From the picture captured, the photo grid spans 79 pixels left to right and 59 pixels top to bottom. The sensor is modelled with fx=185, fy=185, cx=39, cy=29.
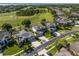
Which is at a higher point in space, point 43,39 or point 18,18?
point 18,18

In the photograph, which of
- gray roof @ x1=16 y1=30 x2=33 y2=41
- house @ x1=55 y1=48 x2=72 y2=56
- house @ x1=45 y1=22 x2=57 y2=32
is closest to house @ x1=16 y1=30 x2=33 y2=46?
gray roof @ x1=16 y1=30 x2=33 y2=41

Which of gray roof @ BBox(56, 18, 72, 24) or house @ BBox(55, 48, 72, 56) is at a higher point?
gray roof @ BBox(56, 18, 72, 24)

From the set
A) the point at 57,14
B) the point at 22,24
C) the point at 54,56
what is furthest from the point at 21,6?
the point at 54,56

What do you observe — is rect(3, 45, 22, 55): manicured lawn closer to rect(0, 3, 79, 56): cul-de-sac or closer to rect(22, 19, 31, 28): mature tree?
rect(0, 3, 79, 56): cul-de-sac

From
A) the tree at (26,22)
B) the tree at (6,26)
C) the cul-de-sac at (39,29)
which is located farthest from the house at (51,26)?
the tree at (6,26)

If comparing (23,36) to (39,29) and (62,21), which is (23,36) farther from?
(62,21)

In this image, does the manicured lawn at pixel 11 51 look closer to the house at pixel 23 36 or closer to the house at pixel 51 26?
the house at pixel 23 36

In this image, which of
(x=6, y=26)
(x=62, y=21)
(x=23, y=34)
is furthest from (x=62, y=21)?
(x=6, y=26)

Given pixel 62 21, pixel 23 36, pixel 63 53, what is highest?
pixel 62 21
